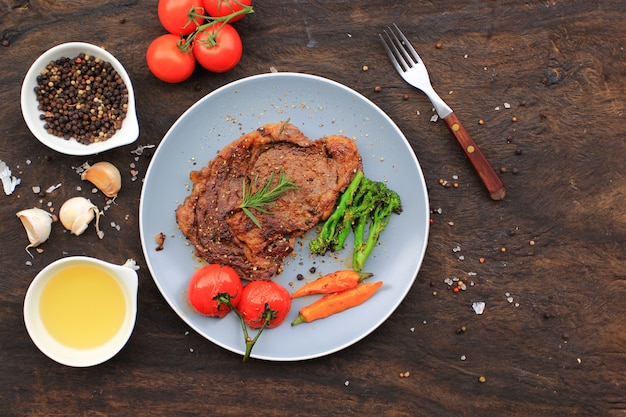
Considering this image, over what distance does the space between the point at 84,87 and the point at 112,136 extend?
1.14 feet

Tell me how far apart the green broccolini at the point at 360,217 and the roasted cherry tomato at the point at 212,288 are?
1.74 feet

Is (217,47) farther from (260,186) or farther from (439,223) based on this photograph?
(439,223)

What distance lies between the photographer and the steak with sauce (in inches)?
135

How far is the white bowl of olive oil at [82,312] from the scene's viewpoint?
3.30 m

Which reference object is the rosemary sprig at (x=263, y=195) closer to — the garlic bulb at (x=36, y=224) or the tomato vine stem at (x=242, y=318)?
the tomato vine stem at (x=242, y=318)

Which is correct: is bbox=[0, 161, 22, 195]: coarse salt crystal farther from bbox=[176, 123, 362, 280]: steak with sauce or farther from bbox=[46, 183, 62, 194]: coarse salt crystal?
bbox=[176, 123, 362, 280]: steak with sauce

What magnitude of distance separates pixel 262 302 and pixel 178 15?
5.78ft

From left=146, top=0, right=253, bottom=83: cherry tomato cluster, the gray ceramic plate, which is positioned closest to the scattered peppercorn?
left=146, top=0, right=253, bottom=83: cherry tomato cluster

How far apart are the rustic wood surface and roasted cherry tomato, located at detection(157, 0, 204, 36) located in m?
0.24

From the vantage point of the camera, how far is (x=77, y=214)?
11.4 feet

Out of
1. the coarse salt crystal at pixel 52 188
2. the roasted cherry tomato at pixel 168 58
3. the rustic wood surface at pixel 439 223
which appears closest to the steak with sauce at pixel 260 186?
the rustic wood surface at pixel 439 223

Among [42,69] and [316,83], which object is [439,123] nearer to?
[316,83]

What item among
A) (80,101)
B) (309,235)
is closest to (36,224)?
(80,101)

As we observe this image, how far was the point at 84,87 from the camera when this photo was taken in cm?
345
